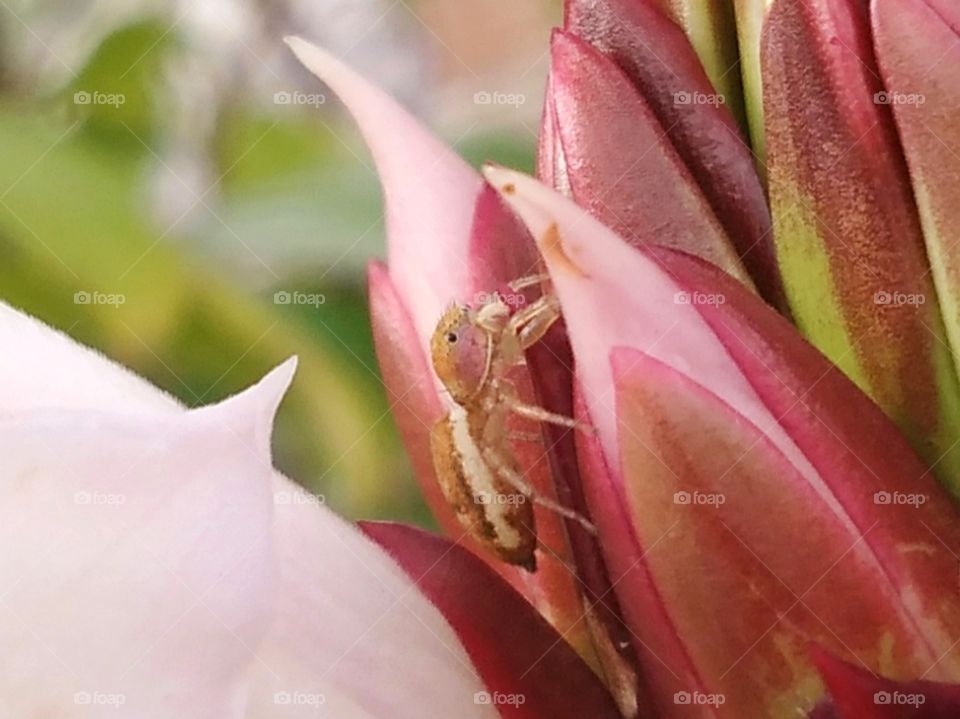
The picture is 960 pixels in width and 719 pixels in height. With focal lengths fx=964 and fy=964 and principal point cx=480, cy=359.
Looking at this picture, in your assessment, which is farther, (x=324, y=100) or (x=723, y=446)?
(x=324, y=100)

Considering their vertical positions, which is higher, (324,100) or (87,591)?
(324,100)

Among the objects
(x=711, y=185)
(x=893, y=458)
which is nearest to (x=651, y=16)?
(x=711, y=185)

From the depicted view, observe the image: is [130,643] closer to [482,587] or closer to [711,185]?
[482,587]
